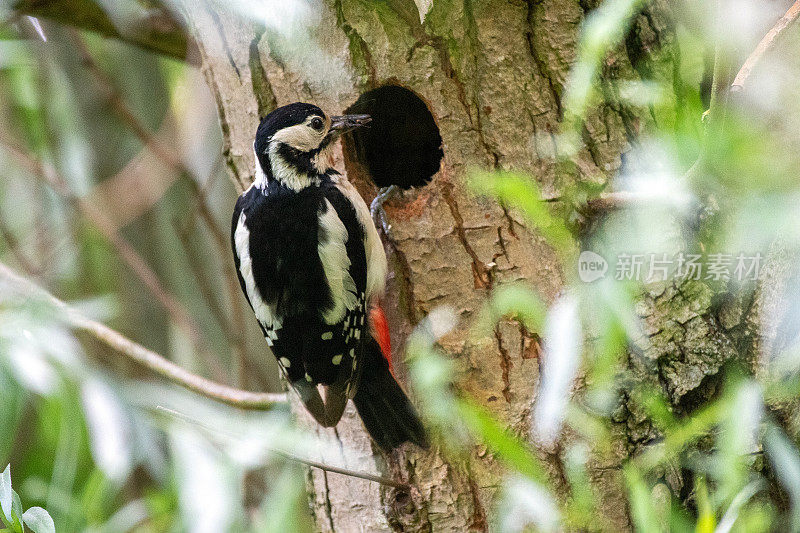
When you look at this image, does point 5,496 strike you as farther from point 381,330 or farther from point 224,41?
point 224,41

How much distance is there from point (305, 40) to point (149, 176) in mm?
1516

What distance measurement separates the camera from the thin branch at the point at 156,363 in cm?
171

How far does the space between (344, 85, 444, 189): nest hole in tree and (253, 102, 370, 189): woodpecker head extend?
66mm

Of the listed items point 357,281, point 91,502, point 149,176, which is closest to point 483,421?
point 357,281

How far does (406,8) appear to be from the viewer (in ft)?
4.48

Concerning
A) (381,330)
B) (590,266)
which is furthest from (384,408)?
(590,266)

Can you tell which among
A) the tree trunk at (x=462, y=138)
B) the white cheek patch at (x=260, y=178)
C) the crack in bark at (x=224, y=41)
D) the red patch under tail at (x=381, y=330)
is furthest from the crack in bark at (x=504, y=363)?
the crack in bark at (x=224, y=41)

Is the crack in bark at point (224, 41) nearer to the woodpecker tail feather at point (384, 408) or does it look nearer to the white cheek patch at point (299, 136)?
the white cheek patch at point (299, 136)

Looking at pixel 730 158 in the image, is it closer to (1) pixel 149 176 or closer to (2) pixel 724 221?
(2) pixel 724 221

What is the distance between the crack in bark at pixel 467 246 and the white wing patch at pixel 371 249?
0.58 feet

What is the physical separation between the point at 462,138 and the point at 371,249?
0.31m

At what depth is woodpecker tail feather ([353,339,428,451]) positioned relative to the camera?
1424 millimetres

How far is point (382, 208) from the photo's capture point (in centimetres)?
154

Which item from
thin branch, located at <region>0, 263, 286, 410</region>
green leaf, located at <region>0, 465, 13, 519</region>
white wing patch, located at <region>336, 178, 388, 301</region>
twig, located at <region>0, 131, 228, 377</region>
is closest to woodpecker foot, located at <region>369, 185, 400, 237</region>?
white wing patch, located at <region>336, 178, 388, 301</region>
